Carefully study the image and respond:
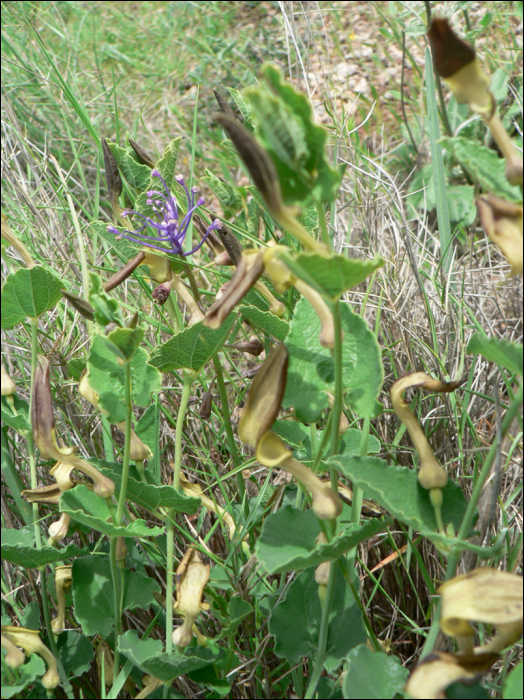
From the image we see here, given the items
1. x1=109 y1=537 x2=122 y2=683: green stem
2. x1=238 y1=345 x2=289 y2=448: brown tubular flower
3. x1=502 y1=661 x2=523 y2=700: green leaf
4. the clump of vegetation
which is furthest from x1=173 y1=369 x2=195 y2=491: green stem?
x1=502 y1=661 x2=523 y2=700: green leaf

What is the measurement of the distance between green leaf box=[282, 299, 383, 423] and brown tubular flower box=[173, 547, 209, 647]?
0.81ft

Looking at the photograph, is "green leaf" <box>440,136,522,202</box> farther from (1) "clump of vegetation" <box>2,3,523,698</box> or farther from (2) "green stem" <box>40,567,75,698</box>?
(2) "green stem" <box>40,567,75,698</box>

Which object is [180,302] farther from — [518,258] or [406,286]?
[518,258]

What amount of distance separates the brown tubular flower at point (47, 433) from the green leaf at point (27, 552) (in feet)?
0.34

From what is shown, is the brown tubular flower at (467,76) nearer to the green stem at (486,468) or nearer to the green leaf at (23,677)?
the green stem at (486,468)

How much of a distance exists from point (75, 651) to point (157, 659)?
22cm

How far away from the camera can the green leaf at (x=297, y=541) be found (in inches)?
25.0

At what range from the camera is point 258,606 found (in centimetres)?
94

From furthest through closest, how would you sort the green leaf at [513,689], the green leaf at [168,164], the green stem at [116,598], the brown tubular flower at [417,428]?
the green leaf at [168,164], the green stem at [116,598], the brown tubular flower at [417,428], the green leaf at [513,689]

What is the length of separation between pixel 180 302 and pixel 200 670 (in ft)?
2.70

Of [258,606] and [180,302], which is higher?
[180,302]

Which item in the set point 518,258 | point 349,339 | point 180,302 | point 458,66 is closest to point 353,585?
point 349,339

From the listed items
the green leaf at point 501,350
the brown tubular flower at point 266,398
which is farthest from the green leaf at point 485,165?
the brown tubular flower at point 266,398

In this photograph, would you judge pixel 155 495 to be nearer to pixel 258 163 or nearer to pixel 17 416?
pixel 17 416
